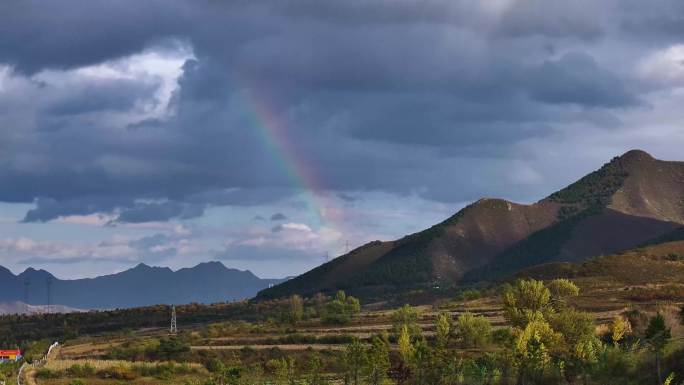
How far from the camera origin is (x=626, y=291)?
461ft

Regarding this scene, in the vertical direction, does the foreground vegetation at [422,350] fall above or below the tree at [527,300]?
below

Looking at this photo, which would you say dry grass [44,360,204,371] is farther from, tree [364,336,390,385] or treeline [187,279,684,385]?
tree [364,336,390,385]

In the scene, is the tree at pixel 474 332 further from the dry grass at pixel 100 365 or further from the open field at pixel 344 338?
the dry grass at pixel 100 365

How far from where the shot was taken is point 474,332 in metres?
101

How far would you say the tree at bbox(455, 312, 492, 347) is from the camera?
10069 cm

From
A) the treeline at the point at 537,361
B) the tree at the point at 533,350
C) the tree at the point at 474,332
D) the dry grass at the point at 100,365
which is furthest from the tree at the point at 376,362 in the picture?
the dry grass at the point at 100,365

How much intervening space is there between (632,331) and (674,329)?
11.7 metres

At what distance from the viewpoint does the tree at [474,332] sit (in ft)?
330

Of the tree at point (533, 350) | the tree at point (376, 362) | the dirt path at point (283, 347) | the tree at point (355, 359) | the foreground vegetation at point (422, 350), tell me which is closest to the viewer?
the tree at point (533, 350)

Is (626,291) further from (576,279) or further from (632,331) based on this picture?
(632,331)

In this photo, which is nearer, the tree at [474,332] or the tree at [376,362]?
the tree at [376,362]

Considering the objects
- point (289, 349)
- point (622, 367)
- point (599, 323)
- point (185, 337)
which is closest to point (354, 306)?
point (185, 337)

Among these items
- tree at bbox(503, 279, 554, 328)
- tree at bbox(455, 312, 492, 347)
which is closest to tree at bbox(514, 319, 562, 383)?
tree at bbox(503, 279, 554, 328)

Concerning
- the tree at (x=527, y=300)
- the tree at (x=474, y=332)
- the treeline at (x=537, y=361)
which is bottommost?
the treeline at (x=537, y=361)
